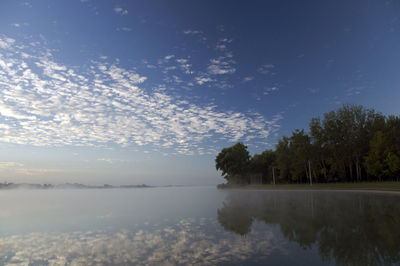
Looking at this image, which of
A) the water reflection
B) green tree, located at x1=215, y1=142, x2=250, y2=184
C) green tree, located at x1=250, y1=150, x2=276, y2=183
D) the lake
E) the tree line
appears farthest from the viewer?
green tree, located at x1=250, y1=150, x2=276, y2=183

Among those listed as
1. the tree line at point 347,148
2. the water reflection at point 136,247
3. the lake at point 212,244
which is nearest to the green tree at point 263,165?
the tree line at point 347,148

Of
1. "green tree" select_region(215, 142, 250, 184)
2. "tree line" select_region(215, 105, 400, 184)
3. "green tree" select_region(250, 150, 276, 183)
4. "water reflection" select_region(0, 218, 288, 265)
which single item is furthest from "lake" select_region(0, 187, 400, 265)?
"green tree" select_region(250, 150, 276, 183)

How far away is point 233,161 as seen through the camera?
3976 inches

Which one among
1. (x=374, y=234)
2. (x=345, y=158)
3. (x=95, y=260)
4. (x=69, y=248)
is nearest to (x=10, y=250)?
(x=69, y=248)

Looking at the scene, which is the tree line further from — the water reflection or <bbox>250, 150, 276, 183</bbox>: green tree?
the water reflection

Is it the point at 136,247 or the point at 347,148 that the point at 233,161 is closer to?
the point at 347,148

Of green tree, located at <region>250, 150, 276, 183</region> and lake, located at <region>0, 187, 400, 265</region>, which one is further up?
green tree, located at <region>250, 150, 276, 183</region>

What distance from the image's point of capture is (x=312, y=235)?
1086cm

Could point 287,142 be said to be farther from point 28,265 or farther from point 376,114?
point 28,265

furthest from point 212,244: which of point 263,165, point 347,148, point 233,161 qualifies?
point 263,165

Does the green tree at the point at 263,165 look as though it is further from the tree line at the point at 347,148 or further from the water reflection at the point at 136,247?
the water reflection at the point at 136,247

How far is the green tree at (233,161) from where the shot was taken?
100562 mm

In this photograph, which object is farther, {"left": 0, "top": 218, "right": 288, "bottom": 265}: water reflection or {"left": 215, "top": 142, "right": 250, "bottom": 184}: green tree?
{"left": 215, "top": 142, "right": 250, "bottom": 184}: green tree

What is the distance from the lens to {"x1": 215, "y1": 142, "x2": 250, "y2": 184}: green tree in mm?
100562
